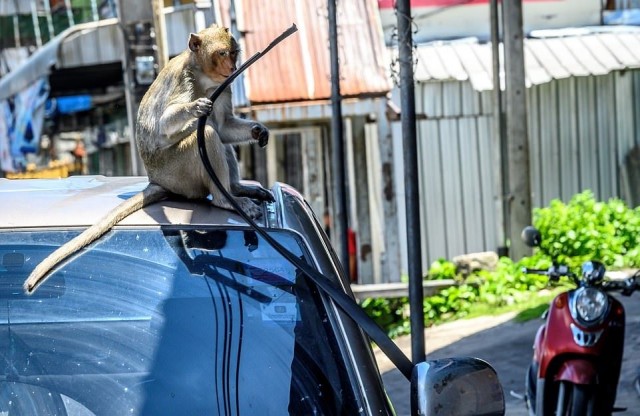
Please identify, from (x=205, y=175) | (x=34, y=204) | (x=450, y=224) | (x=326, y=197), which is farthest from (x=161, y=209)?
(x=450, y=224)

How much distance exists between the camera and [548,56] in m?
12.6

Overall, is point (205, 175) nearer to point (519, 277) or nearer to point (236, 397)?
point (236, 397)

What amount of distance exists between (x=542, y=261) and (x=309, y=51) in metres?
3.10

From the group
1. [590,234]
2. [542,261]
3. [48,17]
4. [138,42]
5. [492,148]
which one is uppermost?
[48,17]

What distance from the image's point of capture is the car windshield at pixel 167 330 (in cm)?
284

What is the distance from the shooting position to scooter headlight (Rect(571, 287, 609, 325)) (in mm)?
5699

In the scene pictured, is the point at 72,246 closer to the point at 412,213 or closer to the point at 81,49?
the point at 412,213

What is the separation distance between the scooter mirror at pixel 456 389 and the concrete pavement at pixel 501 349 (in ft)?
15.6

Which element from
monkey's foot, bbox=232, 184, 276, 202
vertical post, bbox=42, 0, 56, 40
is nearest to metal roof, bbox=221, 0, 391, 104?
monkey's foot, bbox=232, 184, 276, 202

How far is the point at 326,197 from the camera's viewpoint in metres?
12.2

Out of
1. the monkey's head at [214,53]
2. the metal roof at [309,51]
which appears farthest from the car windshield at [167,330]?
the metal roof at [309,51]

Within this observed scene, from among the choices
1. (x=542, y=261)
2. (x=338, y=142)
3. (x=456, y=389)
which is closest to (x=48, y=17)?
(x=542, y=261)

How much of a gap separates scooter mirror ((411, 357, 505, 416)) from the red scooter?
9.64 ft

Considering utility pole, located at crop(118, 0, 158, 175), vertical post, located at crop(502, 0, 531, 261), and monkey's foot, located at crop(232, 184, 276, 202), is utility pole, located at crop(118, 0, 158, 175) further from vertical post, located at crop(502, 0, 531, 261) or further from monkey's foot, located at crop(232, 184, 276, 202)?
monkey's foot, located at crop(232, 184, 276, 202)
